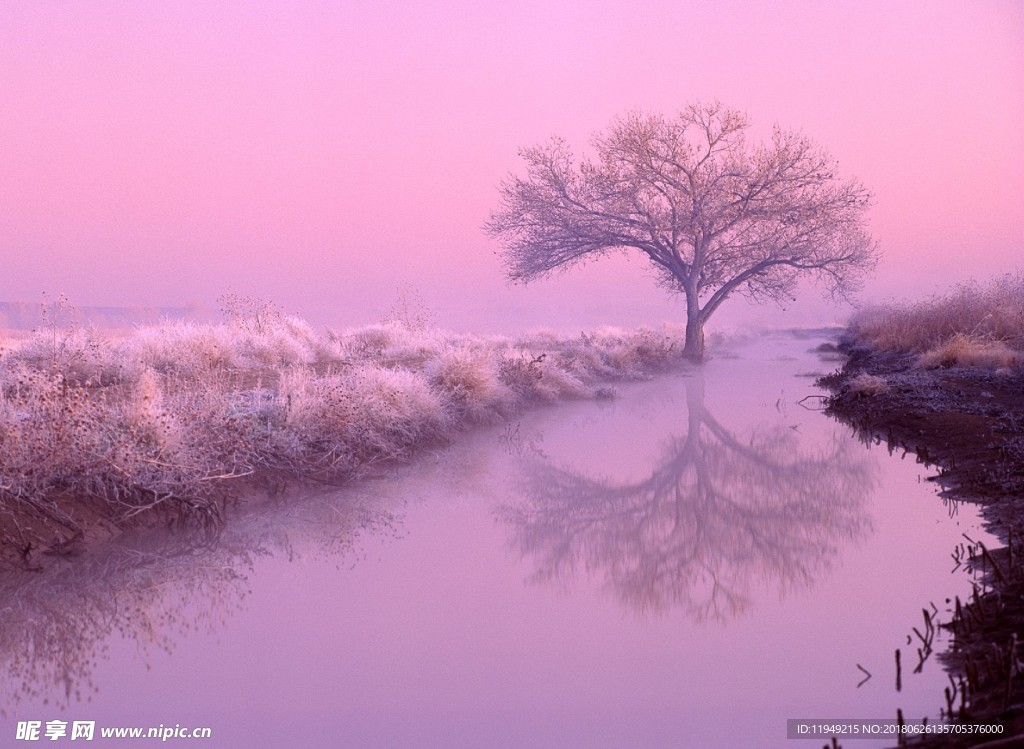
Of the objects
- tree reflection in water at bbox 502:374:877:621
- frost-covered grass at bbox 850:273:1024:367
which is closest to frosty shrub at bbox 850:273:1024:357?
frost-covered grass at bbox 850:273:1024:367

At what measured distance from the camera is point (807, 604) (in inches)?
216

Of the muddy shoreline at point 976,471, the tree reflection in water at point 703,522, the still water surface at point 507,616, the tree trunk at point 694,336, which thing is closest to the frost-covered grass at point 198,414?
the still water surface at point 507,616

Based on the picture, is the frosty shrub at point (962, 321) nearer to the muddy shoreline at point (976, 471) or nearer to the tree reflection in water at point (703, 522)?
the muddy shoreline at point (976, 471)

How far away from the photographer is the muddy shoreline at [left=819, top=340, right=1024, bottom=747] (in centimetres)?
355

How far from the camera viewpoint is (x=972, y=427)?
10.6 meters

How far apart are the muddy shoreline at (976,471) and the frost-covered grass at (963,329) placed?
0.75 meters

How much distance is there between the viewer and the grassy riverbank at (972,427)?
3721 mm

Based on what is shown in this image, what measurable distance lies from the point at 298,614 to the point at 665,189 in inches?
873

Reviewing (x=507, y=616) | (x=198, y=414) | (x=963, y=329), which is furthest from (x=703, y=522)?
(x=963, y=329)

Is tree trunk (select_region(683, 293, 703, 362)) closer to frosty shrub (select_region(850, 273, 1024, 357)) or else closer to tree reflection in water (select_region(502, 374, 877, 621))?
frosty shrub (select_region(850, 273, 1024, 357))

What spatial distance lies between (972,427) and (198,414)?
31.8 ft

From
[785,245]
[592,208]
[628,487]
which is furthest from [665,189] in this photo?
[628,487]

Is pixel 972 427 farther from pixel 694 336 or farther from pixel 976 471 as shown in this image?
pixel 694 336

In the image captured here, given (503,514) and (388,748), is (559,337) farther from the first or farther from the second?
(388,748)
